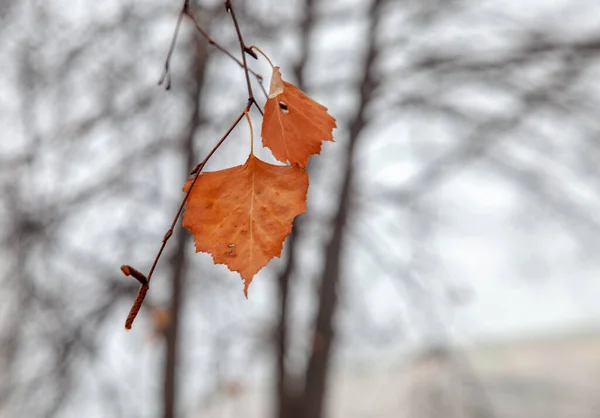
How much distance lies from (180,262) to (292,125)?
8.50 feet

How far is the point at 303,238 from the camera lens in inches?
142

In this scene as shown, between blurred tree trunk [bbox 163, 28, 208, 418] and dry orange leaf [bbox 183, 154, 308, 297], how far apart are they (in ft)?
7.13

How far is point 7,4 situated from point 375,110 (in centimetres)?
200

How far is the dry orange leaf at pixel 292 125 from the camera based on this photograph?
0.70 metres

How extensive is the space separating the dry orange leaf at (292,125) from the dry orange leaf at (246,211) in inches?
0.9

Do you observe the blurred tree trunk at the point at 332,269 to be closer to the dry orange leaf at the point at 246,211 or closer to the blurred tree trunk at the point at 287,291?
the blurred tree trunk at the point at 287,291

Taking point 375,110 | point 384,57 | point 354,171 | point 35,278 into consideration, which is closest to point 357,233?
point 354,171

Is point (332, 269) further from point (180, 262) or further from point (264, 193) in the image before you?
point (264, 193)

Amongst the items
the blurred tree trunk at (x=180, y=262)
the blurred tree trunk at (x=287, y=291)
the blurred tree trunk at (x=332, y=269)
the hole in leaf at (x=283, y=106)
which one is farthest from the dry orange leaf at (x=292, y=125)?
the blurred tree trunk at (x=332, y=269)

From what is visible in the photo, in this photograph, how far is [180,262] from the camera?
322cm

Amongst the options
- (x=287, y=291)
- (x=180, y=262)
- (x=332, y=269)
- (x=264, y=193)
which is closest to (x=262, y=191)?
(x=264, y=193)

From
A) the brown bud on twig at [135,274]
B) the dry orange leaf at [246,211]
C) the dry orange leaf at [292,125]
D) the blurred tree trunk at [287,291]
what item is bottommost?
the brown bud on twig at [135,274]

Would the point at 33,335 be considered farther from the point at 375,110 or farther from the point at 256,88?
the point at 375,110

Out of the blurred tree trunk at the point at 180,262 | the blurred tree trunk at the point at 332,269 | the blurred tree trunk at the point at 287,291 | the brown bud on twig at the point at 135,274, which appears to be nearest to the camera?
the brown bud on twig at the point at 135,274
